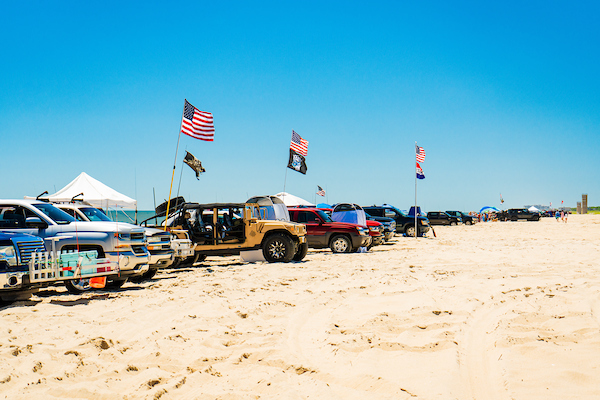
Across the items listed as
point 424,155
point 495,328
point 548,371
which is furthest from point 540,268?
point 424,155

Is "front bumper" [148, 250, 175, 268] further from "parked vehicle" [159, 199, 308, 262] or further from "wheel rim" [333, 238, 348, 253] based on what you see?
"wheel rim" [333, 238, 348, 253]

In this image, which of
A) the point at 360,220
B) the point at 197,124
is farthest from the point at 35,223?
the point at 360,220

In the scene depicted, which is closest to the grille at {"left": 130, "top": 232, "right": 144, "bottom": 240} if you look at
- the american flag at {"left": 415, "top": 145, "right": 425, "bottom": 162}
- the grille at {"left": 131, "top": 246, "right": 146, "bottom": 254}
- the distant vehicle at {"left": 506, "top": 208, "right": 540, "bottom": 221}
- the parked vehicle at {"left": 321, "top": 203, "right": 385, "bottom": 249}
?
the grille at {"left": 131, "top": 246, "right": 146, "bottom": 254}

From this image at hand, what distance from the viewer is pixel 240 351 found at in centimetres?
486

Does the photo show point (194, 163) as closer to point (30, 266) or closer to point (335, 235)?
point (335, 235)

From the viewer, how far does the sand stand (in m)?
3.95

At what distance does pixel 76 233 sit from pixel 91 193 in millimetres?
14086

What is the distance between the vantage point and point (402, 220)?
990 inches

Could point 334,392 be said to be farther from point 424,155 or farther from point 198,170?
point 424,155

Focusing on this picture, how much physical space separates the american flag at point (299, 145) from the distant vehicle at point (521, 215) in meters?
41.6

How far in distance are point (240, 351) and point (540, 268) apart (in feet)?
28.0

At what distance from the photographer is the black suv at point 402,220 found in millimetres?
24297

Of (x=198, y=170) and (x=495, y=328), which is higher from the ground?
(x=198, y=170)

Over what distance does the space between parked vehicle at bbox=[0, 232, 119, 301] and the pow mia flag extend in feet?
46.1
